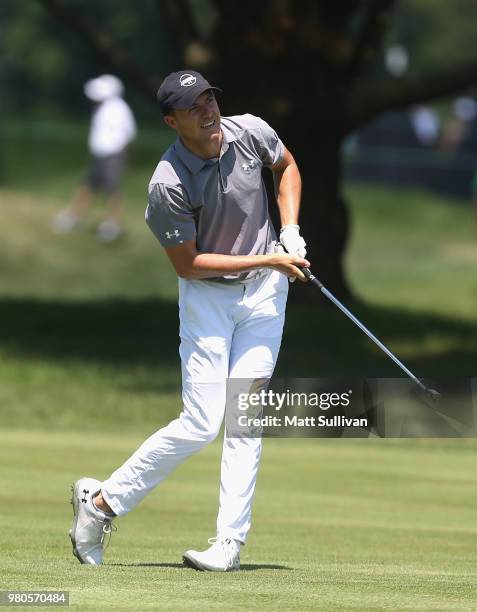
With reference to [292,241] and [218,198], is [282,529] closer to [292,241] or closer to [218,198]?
[292,241]

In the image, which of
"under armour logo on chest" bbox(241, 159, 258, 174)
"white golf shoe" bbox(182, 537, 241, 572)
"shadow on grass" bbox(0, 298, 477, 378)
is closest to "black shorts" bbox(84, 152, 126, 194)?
"shadow on grass" bbox(0, 298, 477, 378)

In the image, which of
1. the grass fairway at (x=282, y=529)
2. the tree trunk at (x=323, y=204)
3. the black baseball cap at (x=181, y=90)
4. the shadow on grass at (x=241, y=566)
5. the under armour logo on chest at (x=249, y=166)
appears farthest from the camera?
the tree trunk at (x=323, y=204)

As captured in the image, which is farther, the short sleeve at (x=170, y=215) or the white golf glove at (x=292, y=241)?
the white golf glove at (x=292, y=241)

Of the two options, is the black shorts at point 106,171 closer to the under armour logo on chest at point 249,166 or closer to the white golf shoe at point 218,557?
the under armour logo on chest at point 249,166

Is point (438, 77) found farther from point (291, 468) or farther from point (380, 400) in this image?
point (380, 400)

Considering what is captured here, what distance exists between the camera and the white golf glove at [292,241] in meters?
7.31

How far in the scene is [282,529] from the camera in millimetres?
9562

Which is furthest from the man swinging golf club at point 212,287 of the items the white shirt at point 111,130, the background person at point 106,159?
the white shirt at point 111,130

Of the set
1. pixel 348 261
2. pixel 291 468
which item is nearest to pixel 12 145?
pixel 348 261

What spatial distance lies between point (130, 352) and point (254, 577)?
12.8m

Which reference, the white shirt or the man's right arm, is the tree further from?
the man's right arm

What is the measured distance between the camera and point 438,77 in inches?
779

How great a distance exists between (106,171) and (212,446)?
13.6m

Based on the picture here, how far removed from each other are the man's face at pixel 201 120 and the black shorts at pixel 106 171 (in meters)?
20.2
